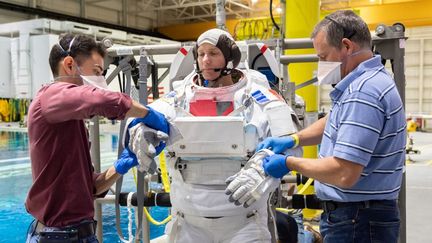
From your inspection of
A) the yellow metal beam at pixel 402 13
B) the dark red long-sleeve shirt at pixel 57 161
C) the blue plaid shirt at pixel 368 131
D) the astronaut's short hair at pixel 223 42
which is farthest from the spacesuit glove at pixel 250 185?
the yellow metal beam at pixel 402 13

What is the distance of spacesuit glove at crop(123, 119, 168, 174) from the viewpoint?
194 centimetres

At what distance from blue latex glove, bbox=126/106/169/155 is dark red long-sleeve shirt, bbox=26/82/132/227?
8.3 inches

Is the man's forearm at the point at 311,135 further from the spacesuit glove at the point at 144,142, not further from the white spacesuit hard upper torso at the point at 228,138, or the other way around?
the spacesuit glove at the point at 144,142

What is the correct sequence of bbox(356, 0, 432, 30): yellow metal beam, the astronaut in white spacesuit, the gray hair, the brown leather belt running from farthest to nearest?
1. bbox(356, 0, 432, 30): yellow metal beam
2. the astronaut in white spacesuit
3. the brown leather belt
4. the gray hair

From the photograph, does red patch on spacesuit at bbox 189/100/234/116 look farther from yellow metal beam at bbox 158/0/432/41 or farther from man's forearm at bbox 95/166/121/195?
yellow metal beam at bbox 158/0/432/41

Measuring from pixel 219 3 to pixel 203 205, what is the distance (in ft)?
4.90

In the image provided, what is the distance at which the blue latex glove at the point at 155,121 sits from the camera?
1.95m

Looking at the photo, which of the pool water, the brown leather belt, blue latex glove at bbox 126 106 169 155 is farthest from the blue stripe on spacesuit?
the pool water

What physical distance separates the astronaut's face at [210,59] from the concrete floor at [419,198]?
3.20 meters

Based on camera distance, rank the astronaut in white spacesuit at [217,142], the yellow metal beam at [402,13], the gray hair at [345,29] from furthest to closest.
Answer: the yellow metal beam at [402,13]
the astronaut in white spacesuit at [217,142]
the gray hair at [345,29]

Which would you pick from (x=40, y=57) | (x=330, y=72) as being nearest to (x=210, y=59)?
(x=330, y=72)

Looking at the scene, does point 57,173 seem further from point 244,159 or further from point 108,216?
point 108,216

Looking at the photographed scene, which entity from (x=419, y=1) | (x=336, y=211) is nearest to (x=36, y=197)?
(x=336, y=211)

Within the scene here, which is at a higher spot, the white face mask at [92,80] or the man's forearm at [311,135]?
the white face mask at [92,80]
